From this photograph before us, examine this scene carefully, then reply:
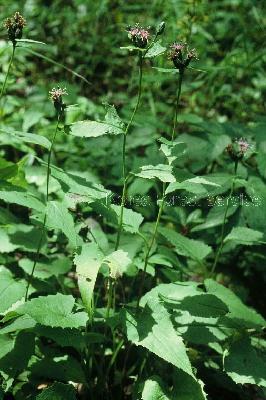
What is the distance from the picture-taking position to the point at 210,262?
2518 millimetres

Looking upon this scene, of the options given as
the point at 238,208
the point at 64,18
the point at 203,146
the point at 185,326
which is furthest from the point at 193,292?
the point at 64,18

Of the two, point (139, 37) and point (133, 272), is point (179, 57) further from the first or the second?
point (133, 272)

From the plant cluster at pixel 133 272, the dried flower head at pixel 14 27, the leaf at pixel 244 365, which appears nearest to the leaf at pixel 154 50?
the plant cluster at pixel 133 272

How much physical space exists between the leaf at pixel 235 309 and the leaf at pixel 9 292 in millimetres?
727

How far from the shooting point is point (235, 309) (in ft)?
5.93

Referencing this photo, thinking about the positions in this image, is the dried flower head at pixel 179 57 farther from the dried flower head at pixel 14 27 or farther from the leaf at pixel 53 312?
the leaf at pixel 53 312

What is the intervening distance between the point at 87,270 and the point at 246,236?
0.80 metres

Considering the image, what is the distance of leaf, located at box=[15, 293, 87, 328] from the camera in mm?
1415

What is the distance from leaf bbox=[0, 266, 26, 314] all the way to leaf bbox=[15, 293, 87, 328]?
147 millimetres

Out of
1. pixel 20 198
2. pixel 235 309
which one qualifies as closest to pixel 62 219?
pixel 20 198

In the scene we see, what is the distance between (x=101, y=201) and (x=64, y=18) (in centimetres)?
340

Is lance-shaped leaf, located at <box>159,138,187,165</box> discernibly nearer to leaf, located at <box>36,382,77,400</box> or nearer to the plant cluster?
the plant cluster

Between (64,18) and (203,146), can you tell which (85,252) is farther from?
(64,18)

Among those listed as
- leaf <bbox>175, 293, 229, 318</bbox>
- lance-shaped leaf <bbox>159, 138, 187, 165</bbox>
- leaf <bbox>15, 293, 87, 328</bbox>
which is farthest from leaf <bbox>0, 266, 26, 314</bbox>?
lance-shaped leaf <bbox>159, 138, 187, 165</bbox>
